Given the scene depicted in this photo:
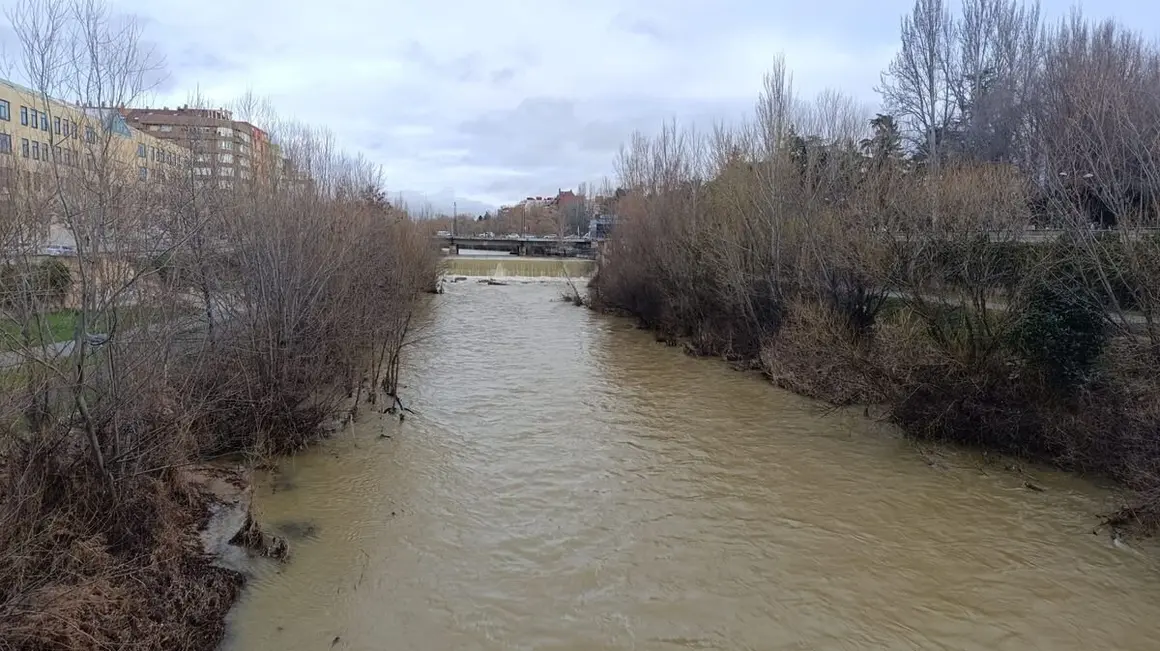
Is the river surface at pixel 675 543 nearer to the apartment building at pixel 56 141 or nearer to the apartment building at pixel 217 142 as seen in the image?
the apartment building at pixel 56 141

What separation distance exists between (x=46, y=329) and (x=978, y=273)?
436 inches

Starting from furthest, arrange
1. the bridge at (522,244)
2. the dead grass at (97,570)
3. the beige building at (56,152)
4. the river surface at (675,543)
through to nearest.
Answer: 1. the bridge at (522,244)
2. the river surface at (675,543)
3. the beige building at (56,152)
4. the dead grass at (97,570)

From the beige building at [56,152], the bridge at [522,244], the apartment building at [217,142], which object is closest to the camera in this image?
the beige building at [56,152]

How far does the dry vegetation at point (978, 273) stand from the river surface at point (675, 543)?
3.25ft

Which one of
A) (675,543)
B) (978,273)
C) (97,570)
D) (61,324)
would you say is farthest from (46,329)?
(978,273)

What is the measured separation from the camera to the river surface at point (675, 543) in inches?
238

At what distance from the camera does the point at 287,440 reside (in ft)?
33.1

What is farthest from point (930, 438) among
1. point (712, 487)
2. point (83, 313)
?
point (83, 313)

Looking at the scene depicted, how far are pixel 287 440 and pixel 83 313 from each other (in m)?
4.74

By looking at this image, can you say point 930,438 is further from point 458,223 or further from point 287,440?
point 458,223

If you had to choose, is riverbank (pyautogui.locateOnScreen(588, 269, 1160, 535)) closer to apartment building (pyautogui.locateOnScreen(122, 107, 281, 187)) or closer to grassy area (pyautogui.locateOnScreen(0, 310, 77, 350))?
apartment building (pyautogui.locateOnScreen(122, 107, 281, 187))

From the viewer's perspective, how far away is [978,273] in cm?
1034

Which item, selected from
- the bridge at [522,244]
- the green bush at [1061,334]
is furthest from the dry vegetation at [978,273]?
the bridge at [522,244]

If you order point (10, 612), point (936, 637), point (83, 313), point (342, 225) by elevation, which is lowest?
point (936, 637)
